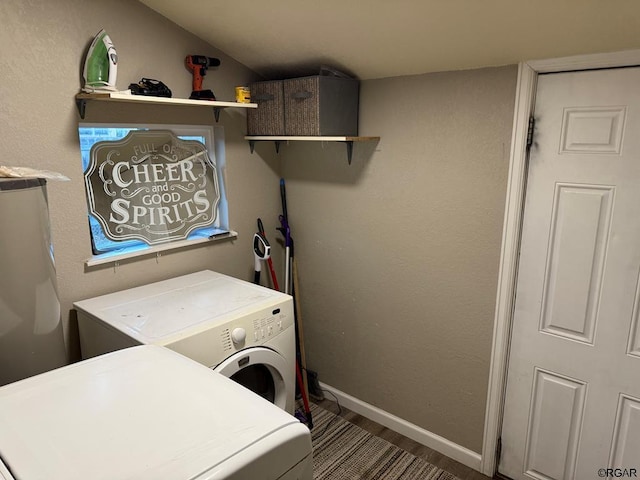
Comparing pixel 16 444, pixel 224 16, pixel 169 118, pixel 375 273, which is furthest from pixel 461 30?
pixel 16 444

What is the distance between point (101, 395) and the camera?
45.0 inches

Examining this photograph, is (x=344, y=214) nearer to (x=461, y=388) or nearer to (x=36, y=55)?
(x=461, y=388)

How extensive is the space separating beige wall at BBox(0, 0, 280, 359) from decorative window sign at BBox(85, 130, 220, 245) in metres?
0.11

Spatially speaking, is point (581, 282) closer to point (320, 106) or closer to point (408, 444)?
point (408, 444)

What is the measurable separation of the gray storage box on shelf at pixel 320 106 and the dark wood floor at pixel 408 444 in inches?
64.4

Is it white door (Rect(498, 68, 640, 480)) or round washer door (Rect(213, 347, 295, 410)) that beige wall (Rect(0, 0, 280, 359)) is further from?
white door (Rect(498, 68, 640, 480))

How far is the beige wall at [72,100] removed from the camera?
1813mm

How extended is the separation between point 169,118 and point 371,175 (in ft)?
3.50

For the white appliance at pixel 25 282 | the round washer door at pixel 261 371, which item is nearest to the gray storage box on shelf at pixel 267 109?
the round washer door at pixel 261 371

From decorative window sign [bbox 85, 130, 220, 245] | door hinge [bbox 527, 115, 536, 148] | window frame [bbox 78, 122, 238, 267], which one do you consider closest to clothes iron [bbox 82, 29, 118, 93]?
window frame [bbox 78, 122, 238, 267]

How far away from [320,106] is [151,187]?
37.7 inches

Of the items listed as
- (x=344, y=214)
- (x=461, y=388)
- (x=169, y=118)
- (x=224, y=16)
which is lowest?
(x=461, y=388)

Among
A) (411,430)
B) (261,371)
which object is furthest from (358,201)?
(411,430)

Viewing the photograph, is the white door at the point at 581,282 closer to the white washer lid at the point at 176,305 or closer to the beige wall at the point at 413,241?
the beige wall at the point at 413,241
